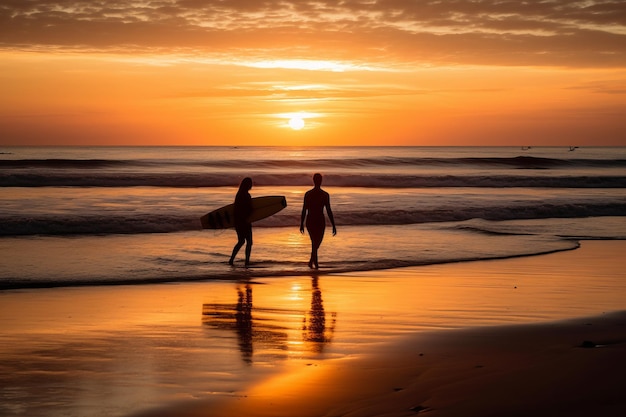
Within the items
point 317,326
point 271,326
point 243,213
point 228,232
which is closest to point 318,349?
point 317,326

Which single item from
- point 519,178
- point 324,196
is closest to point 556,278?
point 324,196

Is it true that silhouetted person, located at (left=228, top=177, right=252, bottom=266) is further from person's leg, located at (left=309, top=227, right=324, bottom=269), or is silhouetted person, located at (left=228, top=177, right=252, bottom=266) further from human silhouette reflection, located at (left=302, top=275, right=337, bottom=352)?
human silhouette reflection, located at (left=302, top=275, right=337, bottom=352)

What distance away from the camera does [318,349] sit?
8.01 metres

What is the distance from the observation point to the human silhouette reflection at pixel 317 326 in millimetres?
8391

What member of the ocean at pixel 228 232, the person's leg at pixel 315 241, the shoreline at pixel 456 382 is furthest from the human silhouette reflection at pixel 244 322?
the person's leg at pixel 315 241

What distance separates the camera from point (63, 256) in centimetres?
1695

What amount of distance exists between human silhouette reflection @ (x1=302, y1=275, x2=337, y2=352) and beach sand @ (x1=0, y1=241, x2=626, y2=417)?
27 millimetres

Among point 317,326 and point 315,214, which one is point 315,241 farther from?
point 317,326

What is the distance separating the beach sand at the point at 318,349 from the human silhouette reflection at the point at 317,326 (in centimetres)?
3

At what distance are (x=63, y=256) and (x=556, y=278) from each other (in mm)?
10551

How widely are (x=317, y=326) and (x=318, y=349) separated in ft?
4.03

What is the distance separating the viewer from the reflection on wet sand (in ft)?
26.3

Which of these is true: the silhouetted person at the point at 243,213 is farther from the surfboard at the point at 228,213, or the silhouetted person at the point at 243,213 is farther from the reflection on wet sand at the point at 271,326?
the reflection on wet sand at the point at 271,326

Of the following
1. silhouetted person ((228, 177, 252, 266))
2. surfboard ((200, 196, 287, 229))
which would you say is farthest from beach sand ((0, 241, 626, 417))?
surfboard ((200, 196, 287, 229))
